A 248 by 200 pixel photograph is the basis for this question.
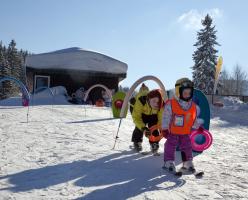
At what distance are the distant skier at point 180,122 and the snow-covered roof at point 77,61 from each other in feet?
72.1

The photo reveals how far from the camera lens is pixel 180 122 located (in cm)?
548

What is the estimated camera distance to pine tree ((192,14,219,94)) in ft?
125

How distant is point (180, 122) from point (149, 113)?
1.39 m

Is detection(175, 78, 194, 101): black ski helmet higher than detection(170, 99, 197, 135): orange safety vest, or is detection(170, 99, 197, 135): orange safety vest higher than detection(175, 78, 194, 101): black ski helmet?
detection(175, 78, 194, 101): black ski helmet

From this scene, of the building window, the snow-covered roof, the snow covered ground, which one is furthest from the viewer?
the building window

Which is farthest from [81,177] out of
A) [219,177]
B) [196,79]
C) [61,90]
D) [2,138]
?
[196,79]

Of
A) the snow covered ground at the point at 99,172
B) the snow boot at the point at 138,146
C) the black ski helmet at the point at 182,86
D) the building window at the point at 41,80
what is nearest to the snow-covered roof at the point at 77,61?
the building window at the point at 41,80

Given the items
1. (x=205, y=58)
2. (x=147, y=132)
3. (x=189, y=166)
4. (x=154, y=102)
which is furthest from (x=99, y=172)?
(x=205, y=58)

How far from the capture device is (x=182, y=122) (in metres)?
5.49

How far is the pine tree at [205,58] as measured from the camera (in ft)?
125

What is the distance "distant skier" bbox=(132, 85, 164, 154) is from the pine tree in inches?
1262

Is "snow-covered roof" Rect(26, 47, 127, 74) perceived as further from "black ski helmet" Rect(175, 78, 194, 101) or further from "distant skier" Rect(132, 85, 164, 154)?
"black ski helmet" Rect(175, 78, 194, 101)

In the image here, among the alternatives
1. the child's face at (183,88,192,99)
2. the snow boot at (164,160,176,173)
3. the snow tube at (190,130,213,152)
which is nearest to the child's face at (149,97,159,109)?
the snow tube at (190,130,213,152)

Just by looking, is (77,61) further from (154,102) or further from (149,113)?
(154,102)
